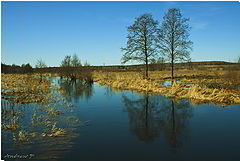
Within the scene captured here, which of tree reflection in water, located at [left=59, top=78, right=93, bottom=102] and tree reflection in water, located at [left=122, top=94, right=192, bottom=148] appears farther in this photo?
tree reflection in water, located at [left=59, top=78, right=93, bottom=102]

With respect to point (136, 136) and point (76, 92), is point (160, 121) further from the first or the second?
point (76, 92)

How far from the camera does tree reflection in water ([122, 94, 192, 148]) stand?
6664 millimetres

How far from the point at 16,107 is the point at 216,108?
36.5ft

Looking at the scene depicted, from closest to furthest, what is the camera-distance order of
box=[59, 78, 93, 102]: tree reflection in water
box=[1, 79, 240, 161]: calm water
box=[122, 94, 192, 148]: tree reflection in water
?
box=[1, 79, 240, 161]: calm water < box=[122, 94, 192, 148]: tree reflection in water < box=[59, 78, 93, 102]: tree reflection in water

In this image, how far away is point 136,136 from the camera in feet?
22.0

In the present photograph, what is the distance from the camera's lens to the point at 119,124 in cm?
812

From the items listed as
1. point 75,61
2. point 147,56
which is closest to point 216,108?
point 147,56

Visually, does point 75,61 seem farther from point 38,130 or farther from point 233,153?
point 233,153

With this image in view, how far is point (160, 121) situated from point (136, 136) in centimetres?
217

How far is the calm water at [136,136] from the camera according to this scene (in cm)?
523

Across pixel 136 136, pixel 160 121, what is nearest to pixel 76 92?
pixel 160 121

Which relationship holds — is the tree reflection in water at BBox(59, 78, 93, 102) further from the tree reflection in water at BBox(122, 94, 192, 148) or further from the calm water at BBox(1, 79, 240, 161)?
the tree reflection in water at BBox(122, 94, 192, 148)

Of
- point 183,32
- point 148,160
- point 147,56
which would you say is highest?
→ point 183,32

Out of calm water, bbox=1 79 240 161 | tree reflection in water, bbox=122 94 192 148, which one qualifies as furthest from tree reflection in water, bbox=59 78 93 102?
tree reflection in water, bbox=122 94 192 148
